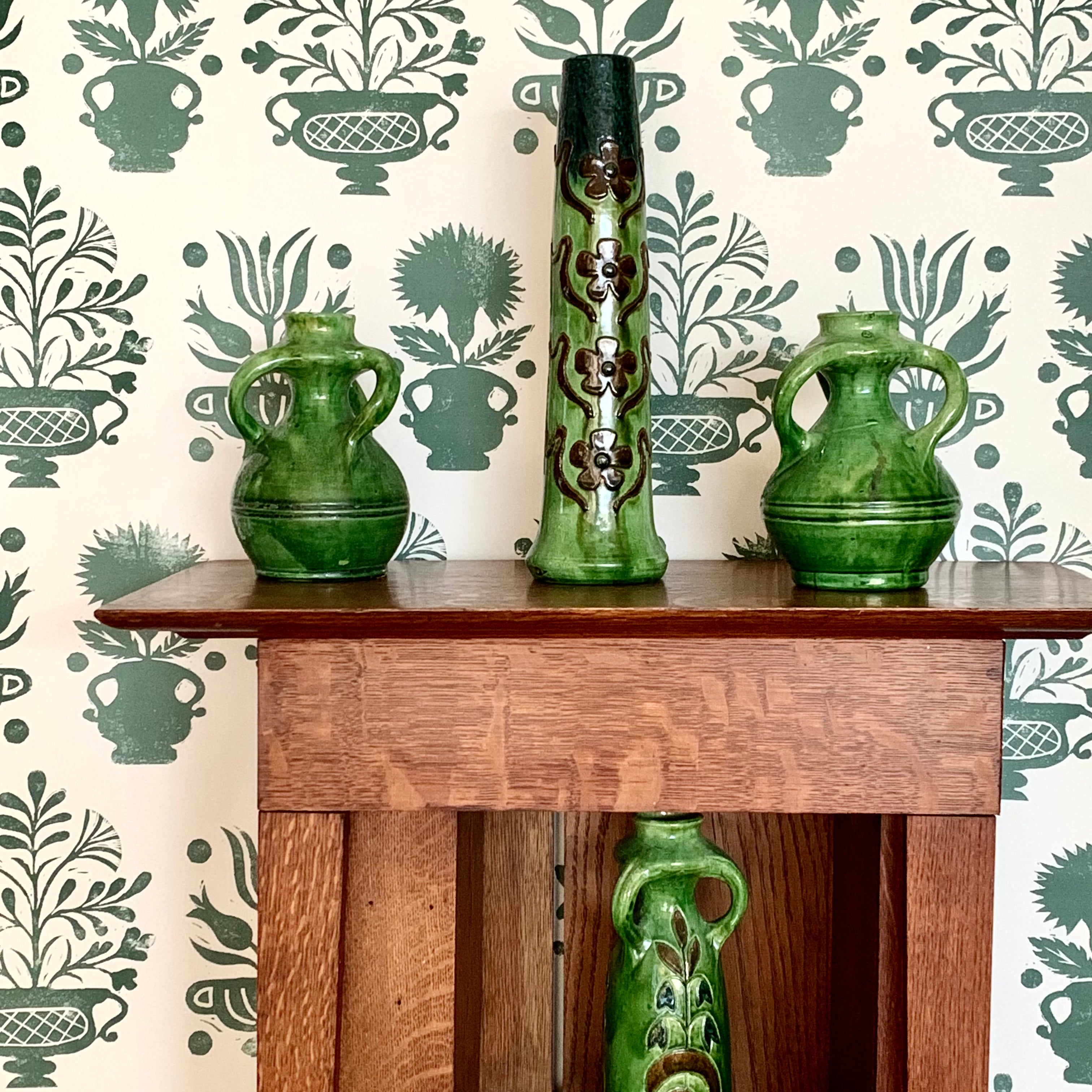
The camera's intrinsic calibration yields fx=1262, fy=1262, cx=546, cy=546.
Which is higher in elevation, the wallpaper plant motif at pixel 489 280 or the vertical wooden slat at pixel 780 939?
the wallpaper plant motif at pixel 489 280

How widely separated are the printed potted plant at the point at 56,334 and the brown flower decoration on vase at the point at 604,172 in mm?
406

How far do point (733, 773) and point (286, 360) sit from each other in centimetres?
42

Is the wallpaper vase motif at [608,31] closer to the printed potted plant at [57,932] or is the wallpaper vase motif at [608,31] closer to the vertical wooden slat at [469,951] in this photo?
the vertical wooden slat at [469,951]

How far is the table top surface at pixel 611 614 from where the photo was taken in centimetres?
76

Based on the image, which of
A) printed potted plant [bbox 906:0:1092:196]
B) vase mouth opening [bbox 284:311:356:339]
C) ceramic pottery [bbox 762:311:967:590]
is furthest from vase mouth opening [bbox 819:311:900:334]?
vase mouth opening [bbox 284:311:356:339]

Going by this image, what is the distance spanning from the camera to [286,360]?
35.2 inches

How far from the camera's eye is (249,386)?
0.90 metres

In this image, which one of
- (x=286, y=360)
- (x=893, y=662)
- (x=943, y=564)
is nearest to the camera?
(x=893, y=662)

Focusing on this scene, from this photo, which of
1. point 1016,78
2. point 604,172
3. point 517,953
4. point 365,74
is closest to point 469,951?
point 517,953

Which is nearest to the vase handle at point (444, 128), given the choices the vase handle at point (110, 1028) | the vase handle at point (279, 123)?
the vase handle at point (279, 123)

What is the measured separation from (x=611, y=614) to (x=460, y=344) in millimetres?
362

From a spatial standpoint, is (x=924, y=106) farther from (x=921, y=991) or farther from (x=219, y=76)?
(x=921, y=991)

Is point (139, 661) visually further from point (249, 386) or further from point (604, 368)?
point (604, 368)

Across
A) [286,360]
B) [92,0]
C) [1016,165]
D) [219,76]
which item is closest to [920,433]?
[1016,165]
